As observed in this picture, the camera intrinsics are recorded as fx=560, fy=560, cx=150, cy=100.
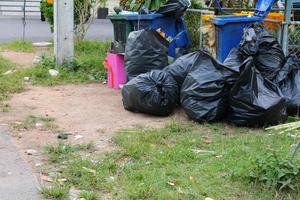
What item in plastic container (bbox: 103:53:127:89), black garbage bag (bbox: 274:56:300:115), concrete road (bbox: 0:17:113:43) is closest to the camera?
black garbage bag (bbox: 274:56:300:115)

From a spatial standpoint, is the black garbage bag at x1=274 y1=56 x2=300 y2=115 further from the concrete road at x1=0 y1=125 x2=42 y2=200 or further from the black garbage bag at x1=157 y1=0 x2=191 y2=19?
the concrete road at x1=0 y1=125 x2=42 y2=200

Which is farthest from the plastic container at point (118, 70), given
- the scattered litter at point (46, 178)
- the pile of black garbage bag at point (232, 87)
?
the scattered litter at point (46, 178)

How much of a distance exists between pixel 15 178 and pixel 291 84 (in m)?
3.04

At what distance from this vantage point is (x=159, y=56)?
676cm

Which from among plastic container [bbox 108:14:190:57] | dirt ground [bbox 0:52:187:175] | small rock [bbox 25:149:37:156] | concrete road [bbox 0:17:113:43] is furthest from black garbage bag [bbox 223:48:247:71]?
concrete road [bbox 0:17:113:43]

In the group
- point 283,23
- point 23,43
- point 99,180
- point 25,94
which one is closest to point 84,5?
point 23,43

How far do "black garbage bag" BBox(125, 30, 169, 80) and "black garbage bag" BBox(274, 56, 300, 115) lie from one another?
1581mm

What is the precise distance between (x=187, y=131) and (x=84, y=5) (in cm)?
583

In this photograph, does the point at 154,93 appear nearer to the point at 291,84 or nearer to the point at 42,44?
the point at 291,84

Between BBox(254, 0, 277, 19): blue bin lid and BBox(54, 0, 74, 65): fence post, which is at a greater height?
BBox(254, 0, 277, 19): blue bin lid

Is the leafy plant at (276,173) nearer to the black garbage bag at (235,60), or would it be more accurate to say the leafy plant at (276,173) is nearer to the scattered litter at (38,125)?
the black garbage bag at (235,60)

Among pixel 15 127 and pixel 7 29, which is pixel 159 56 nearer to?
pixel 15 127

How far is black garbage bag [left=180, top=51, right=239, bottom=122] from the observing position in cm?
540

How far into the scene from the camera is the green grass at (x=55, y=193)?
12.1 ft
